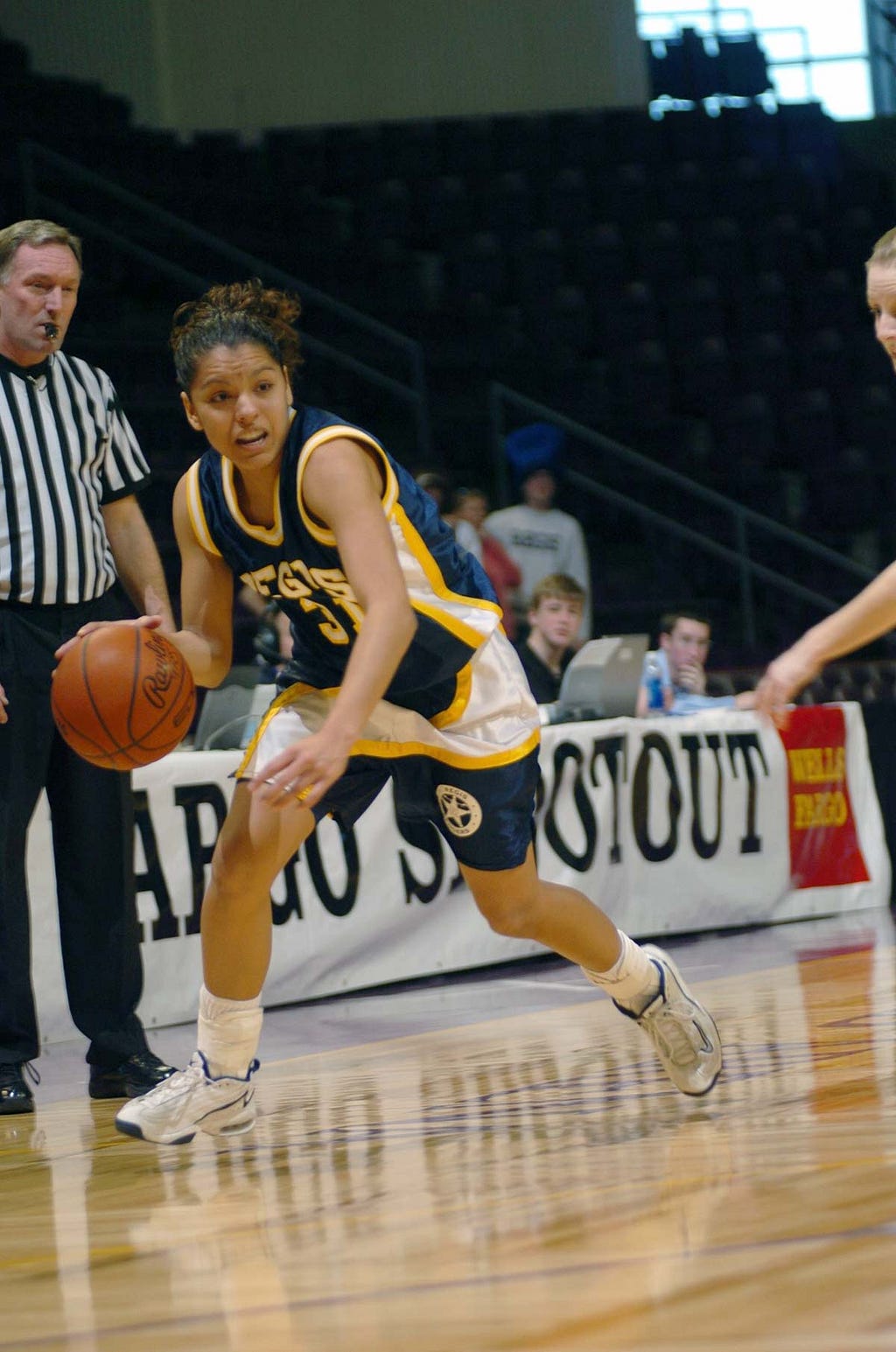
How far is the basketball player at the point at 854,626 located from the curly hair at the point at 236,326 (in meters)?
0.88

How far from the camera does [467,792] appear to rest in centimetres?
277

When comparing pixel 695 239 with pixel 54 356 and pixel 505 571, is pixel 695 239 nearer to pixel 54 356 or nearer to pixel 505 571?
pixel 505 571

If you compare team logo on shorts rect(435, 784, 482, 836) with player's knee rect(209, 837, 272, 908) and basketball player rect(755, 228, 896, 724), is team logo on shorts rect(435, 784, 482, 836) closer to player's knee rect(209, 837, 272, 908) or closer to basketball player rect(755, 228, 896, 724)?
player's knee rect(209, 837, 272, 908)

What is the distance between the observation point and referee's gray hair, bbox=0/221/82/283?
333 centimetres

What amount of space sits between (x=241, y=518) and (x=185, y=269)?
309 inches

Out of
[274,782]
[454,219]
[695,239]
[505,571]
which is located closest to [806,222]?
[695,239]

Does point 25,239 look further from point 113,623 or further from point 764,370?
point 764,370

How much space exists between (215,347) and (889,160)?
1173 centimetres

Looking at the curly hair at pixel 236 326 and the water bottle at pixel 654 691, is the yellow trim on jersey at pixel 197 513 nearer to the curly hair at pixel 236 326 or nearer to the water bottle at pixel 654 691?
the curly hair at pixel 236 326

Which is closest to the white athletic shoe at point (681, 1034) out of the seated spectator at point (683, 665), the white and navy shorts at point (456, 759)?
the white and navy shorts at point (456, 759)

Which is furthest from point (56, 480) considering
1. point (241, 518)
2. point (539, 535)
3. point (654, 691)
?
point (539, 535)

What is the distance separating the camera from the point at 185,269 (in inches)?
399

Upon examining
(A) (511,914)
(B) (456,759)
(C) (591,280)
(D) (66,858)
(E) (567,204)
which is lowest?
(A) (511,914)

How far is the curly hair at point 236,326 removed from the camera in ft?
8.55
